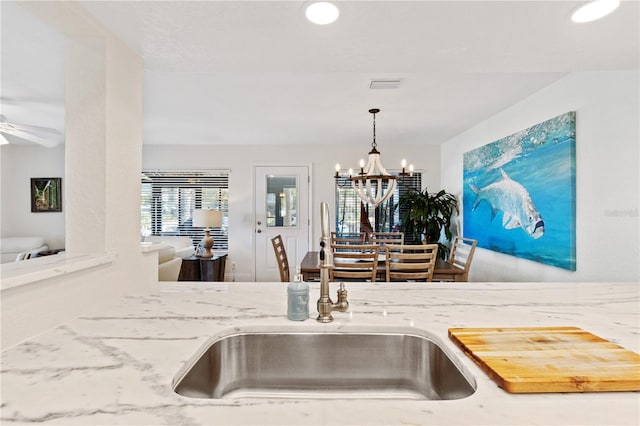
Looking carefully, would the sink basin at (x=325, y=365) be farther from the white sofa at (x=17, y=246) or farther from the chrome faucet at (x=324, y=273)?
the white sofa at (x=17, y=246)

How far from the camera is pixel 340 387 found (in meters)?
0.96

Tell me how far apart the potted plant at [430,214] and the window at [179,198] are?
112 inches

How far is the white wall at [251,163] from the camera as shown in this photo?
527 centimetres

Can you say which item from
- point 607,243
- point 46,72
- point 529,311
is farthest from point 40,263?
point 607,243

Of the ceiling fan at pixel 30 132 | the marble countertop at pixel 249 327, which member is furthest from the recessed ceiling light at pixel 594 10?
the ceiling fan at pixel 30 132

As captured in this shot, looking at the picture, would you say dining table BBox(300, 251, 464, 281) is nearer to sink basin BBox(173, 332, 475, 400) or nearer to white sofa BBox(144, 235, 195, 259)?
sink basin BBox(173, 332, 475, 400)

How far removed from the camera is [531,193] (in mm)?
2891

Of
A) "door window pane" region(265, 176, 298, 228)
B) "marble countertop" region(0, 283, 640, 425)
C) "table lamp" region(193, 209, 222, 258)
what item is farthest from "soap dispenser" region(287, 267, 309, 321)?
"door window pane" region(265, 176, 298, 228)

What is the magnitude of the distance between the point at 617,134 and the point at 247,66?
234 cm

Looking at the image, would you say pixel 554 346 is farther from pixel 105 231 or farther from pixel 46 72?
pixel 46 72

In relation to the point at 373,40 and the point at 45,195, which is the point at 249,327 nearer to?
the point at 373,40

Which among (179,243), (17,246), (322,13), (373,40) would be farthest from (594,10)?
(17,246)

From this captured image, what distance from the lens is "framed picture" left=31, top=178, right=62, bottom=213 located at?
5.31 m

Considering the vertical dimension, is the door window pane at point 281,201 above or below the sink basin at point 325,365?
above
